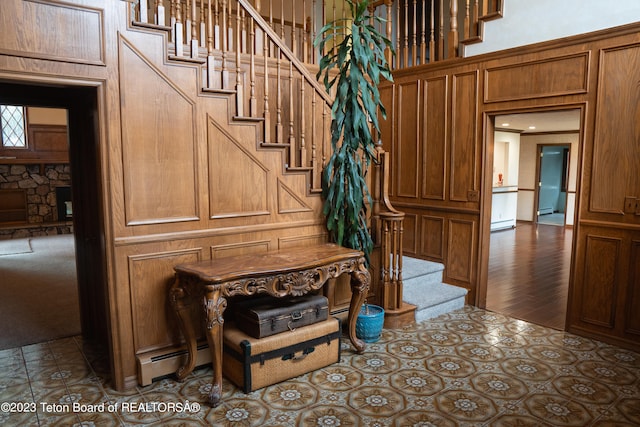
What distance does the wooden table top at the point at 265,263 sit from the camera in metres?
2.71

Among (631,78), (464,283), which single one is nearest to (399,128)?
(464,283)

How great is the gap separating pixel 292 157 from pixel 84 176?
1.77 meters

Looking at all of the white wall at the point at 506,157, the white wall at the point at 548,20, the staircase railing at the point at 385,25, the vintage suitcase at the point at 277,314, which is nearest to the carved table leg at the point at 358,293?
the vintage suitcase at the point at 277,314

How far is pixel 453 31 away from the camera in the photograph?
4.79m

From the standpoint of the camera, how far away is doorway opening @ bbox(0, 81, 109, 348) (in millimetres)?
3352

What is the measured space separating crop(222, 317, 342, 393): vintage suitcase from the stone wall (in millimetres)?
8165

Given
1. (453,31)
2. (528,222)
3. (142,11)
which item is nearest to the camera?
(142,11)

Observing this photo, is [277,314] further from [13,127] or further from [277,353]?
[13,127]

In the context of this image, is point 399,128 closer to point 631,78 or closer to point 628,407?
point 631,78

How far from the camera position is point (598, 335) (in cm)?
386

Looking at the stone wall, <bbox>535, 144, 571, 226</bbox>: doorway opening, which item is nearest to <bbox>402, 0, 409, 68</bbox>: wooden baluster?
the stone wall

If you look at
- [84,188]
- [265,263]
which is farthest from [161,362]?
[84,188]

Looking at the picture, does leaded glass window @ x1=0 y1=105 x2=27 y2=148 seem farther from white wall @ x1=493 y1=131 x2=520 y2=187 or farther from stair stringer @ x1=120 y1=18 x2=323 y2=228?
white wall @ x1=493 y1=131 x2=520 y2=187

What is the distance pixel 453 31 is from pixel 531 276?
3.42 metres
